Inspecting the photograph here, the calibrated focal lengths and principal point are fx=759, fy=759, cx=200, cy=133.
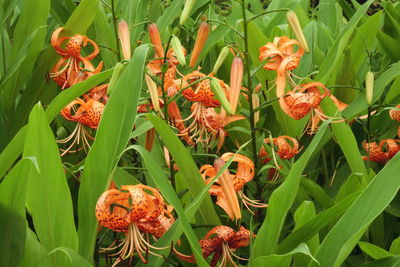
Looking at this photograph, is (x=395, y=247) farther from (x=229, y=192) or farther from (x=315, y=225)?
(x=229, y=192)

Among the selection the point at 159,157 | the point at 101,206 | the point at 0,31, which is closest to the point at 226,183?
the point at 101,206

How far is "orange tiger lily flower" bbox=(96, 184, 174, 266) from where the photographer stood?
3.68 feet

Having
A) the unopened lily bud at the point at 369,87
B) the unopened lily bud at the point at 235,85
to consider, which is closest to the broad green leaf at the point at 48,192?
the unopened lily bud at the point at 235,85

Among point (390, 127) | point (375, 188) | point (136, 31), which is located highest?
point (136, 31)

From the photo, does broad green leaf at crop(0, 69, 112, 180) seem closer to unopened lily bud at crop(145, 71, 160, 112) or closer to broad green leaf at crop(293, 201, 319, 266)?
unopened lily bud at crop(145, 71, 160, 112)

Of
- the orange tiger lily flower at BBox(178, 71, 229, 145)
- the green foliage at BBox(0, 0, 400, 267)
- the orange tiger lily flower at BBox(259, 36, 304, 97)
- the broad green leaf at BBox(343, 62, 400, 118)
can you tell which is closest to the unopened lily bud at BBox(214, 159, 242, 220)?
the green foliage at BBox(0, 0, 400, 267)

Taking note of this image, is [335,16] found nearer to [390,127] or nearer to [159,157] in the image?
[390,127]

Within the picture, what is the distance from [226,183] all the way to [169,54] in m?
0.46

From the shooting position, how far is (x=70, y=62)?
1633mm

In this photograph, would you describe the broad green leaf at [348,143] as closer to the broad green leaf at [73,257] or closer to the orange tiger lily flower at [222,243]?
the orange tiger lily flower at [222,243]

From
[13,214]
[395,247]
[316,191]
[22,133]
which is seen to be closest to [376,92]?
[316,191]

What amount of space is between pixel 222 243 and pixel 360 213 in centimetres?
24

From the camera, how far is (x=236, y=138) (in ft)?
5.41

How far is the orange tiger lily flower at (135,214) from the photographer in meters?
1.12
